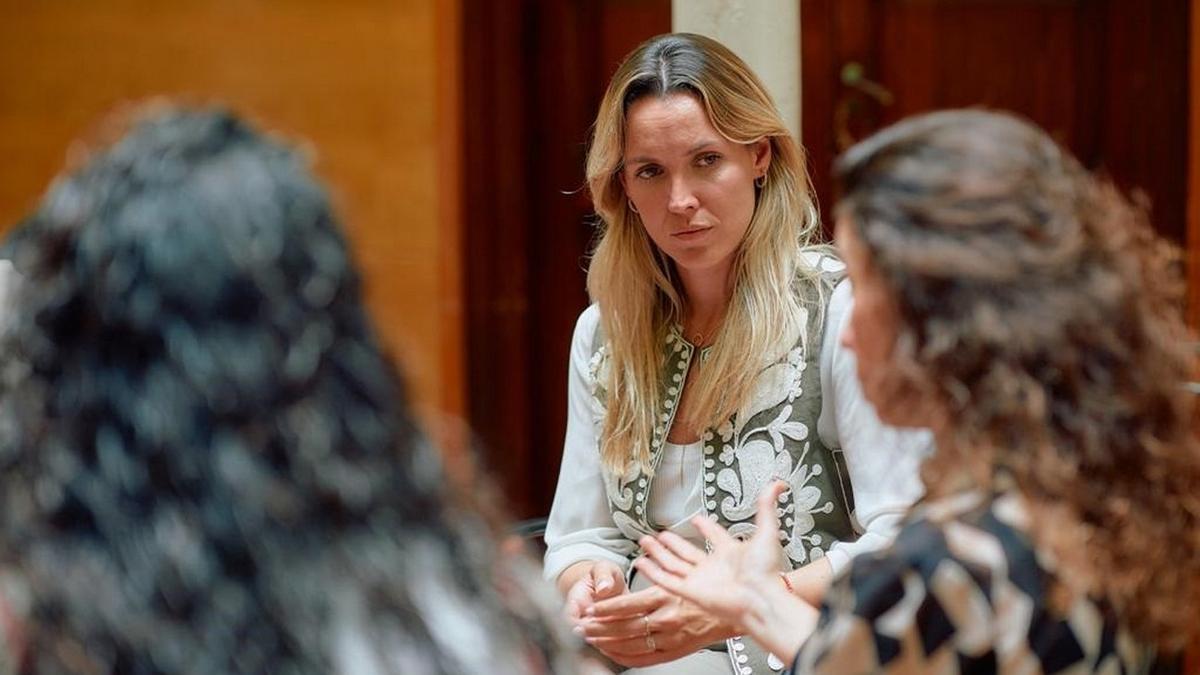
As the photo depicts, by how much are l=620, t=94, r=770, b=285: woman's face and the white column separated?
457 mm

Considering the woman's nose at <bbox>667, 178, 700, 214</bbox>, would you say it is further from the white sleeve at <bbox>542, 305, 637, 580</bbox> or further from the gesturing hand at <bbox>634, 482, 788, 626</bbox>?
the gesturing hand at <bbox>634, 482, 788, 626</bbox>

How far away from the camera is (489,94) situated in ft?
14.8

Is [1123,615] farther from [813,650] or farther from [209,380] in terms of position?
[209,380]

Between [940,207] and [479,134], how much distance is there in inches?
120

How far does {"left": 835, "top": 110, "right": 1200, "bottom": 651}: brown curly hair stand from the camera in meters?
1.52

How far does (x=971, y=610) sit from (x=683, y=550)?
48 centimetres

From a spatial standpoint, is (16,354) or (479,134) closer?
(16,354)

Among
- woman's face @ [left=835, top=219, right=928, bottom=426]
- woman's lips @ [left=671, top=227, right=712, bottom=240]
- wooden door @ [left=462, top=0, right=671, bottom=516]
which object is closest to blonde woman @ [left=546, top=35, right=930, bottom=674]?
woman's lips @ [left=671, top=227, right=712, bottom=240]

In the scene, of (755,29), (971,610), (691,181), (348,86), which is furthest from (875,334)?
(348,86)

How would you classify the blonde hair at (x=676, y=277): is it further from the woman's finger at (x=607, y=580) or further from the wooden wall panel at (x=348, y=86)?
the wooden wall panel at (x=348, y=86)

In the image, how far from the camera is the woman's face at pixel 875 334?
62.1 inches

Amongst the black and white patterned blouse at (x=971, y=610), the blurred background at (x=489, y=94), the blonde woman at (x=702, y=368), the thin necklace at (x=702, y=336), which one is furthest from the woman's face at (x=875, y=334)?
the blurred background at (x=489, y=94)

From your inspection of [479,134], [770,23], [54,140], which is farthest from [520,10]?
[770,23]

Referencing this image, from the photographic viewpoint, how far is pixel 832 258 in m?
2.53
